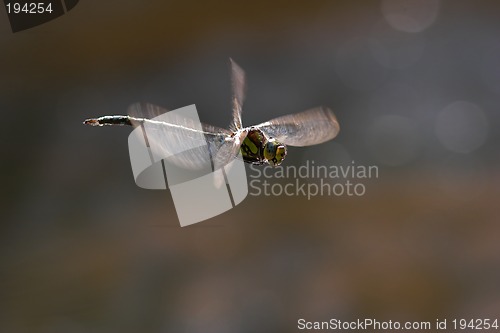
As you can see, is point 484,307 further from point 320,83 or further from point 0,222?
point 0,222

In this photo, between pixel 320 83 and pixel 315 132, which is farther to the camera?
pixel 320 83

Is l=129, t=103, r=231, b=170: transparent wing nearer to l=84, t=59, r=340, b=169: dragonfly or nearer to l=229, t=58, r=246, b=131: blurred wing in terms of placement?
l=84, t=59, r=340, b=169: dragonfly

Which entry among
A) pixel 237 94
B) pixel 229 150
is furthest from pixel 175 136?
pixel 237 94

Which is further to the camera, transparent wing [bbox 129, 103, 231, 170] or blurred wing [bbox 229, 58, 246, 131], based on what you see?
blurred wing [bbox 229, 58, 246, 131]

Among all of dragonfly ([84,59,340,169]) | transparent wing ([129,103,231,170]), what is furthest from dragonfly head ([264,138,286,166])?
transparent wing ([129,103,231,170])

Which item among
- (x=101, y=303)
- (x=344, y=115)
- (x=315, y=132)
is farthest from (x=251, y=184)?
(x=315, y=132)
